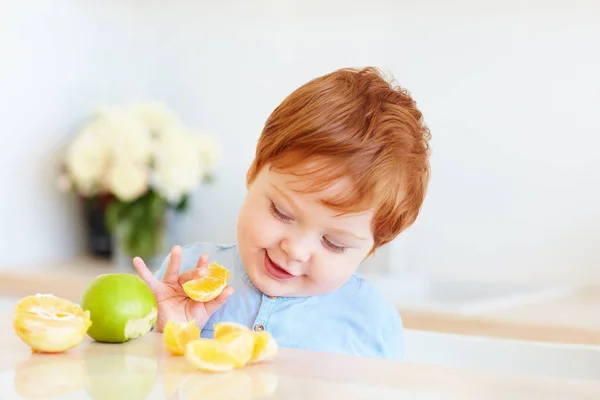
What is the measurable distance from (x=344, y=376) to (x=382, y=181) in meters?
0.41

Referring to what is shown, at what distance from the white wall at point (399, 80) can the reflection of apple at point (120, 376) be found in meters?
1.67

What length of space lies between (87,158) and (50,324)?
1.80 metres

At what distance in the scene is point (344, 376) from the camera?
2.04 feet

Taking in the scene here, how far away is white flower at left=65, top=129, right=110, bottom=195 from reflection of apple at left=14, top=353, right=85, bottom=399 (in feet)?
5.88

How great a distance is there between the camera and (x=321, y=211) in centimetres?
95

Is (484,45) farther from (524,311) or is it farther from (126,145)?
(126,145)

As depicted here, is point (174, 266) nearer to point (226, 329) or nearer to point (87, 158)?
point (226, 329)

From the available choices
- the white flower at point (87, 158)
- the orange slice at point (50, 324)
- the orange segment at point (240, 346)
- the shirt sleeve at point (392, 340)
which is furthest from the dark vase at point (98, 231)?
the orange segment at point (240, 346)

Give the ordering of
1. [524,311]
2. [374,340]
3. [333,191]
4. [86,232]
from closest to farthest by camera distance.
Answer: [333,191] → [374,340] → [524,311] → [86,232]

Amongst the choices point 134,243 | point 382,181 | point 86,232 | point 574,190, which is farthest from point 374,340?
point 86,232

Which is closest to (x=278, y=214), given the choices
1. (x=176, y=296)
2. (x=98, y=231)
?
(x=176, y=296)

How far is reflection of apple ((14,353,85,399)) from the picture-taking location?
565 mm

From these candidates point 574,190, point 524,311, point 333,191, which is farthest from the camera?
point 574,190

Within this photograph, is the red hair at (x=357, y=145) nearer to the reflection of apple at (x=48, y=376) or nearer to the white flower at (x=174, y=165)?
the reflection of apple at (x=48, y=376)
